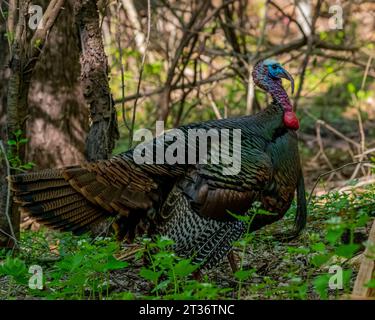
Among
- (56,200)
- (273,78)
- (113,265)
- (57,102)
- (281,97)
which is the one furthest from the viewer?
Result: (57,102)

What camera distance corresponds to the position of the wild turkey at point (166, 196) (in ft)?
16.1

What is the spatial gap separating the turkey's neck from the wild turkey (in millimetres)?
614

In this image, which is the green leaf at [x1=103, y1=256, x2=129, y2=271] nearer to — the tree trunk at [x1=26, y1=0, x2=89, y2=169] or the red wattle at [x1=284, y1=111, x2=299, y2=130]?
the red wattle at [x1=284, y1=111, x2=299, y2=130]

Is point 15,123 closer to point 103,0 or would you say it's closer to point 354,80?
point 103,0

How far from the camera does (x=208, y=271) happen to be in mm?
5465

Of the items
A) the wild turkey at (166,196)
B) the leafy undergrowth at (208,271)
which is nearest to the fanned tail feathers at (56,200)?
the wild turkey at (166,196)

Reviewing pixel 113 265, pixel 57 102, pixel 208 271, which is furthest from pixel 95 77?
pixel 57 102

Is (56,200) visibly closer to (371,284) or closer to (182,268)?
(182,268)

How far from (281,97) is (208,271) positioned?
4.69 feet

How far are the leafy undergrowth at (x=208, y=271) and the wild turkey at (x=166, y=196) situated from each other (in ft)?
0.49

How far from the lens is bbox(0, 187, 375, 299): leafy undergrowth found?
4.10 m

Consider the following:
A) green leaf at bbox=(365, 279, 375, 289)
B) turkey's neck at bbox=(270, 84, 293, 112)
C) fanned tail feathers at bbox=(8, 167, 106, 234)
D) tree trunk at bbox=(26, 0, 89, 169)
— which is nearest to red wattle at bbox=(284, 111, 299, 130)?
turkey's neck at bbox=(270, 84, 293, 112)

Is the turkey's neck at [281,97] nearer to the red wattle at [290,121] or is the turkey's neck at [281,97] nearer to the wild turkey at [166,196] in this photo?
the red wattle at [290,121]
